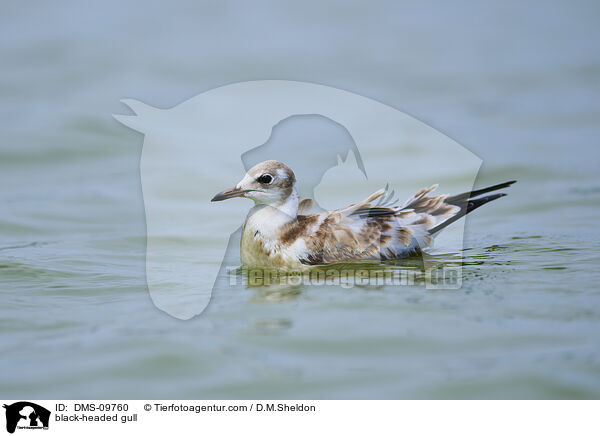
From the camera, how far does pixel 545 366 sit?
5301 millimetres

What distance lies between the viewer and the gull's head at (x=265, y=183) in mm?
7402

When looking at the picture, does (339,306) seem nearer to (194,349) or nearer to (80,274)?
(194,349)

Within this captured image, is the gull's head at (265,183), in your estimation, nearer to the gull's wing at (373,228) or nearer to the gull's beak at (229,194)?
the gull's beak at (229,194)

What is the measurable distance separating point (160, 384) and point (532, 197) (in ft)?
23.0

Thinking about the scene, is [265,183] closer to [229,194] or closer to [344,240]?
A: [229,194]

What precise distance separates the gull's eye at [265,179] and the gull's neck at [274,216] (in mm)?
253

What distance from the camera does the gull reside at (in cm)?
747
